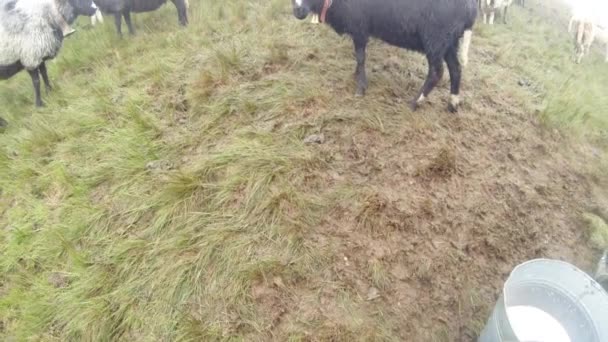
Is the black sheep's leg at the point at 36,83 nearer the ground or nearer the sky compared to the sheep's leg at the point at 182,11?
nearer the ground

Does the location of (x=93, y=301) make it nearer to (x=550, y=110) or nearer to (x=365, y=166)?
(x=365, y=166)

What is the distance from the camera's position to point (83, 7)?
19.4 ft

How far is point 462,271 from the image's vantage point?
11.6 ft

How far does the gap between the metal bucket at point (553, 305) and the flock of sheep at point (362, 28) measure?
7.77 ft

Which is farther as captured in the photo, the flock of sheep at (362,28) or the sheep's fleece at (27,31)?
the sheep's fleece at (27,31)

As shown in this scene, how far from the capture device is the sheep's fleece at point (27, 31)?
5.33 metres

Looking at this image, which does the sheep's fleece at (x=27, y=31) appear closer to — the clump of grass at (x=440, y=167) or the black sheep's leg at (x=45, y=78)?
the black sheep's leg at (x=45, y=78)

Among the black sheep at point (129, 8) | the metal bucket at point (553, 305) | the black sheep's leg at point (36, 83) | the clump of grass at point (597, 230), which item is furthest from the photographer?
the black sheep at point (129, 8)

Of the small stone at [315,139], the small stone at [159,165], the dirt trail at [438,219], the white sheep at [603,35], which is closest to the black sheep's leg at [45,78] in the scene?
the small stone at [159,165]

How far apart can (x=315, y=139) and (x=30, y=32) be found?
4.47m

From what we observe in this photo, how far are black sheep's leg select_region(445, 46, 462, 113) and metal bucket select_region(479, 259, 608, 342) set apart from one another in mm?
2336

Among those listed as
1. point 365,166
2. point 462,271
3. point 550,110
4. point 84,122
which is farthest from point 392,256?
point 84,122

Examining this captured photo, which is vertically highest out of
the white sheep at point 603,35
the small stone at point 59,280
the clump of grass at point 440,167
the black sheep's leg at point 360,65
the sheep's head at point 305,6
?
the sheep's head at point 305,6

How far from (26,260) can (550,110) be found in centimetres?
652
